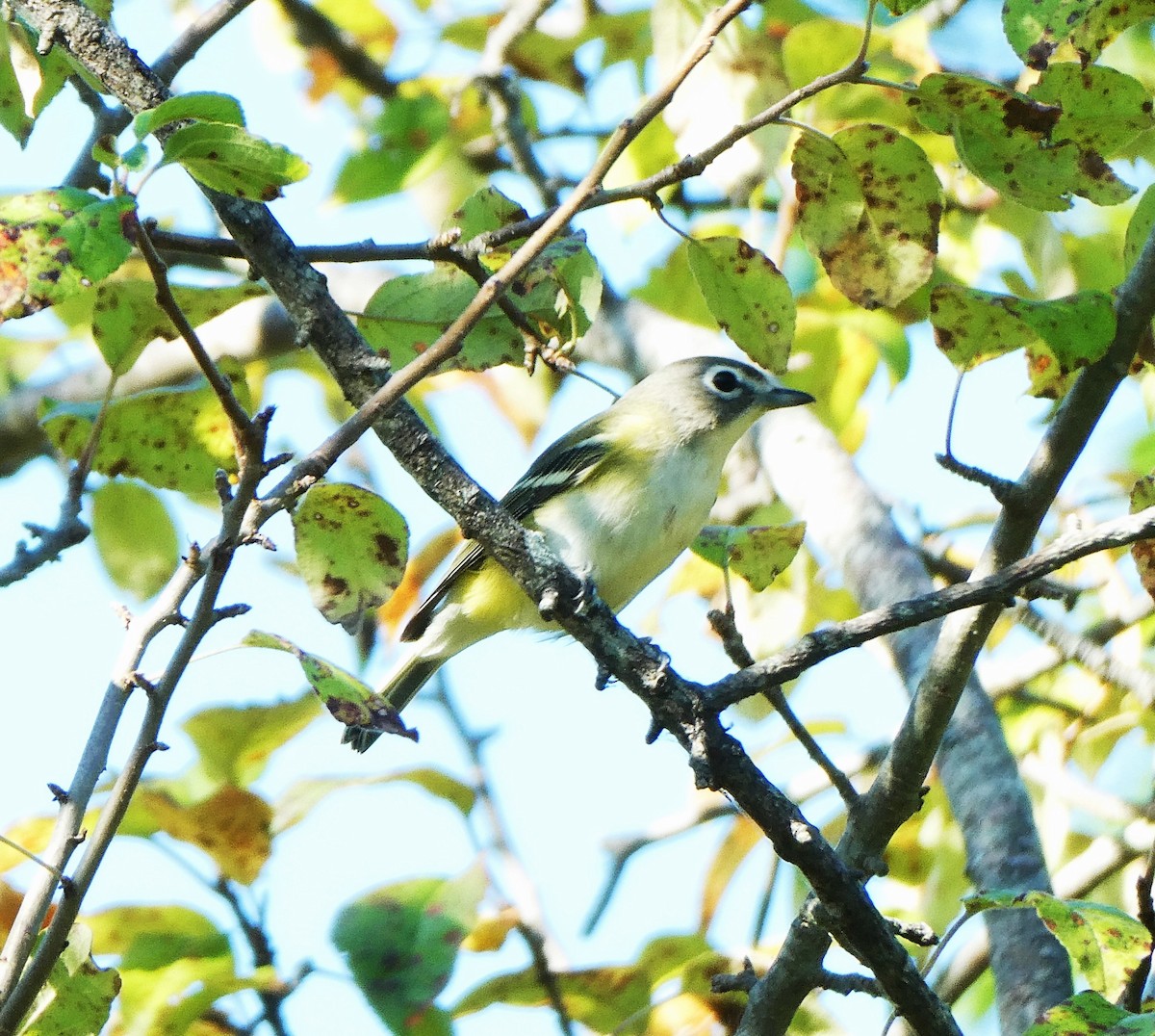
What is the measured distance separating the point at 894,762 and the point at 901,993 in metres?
0.39

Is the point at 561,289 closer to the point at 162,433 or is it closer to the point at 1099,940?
the point at 162,433

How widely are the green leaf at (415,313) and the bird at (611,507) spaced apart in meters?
1.61

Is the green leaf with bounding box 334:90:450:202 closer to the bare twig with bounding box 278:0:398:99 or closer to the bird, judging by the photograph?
the bird

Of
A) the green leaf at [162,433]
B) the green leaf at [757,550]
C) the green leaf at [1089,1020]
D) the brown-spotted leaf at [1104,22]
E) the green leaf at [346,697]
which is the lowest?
the green leaf at [1089,1020]

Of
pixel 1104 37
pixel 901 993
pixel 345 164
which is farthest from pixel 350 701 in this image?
pixel 345 164

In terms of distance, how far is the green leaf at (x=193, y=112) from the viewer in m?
1.57

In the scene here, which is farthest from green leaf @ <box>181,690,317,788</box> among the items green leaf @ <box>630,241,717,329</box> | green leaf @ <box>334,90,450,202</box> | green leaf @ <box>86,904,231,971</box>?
green leaf @ <box>334,90,450,202</box>

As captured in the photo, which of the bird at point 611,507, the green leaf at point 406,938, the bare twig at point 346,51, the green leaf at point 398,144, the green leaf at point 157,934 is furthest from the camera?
the bare twig at point 346,51

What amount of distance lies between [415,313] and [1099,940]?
4.47ft

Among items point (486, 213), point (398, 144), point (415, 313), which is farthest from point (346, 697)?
point (398, 144)

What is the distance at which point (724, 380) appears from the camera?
15.5 ft

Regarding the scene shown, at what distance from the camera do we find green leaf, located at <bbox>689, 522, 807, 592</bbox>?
2.50 m

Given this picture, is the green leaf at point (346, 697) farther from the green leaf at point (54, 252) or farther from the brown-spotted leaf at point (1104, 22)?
the brown-spotted leaf at point (1104, 22)

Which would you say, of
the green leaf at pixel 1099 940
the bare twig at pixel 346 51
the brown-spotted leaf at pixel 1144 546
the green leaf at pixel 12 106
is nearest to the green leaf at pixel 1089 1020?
the green leaf at pixel 1099 940
